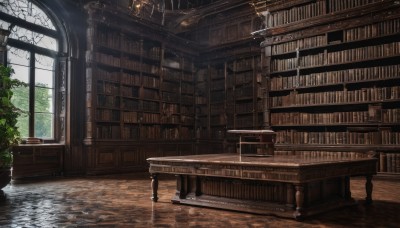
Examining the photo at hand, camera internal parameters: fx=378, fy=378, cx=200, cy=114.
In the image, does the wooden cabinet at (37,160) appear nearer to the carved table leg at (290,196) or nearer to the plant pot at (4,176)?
the plant pot at (4,176)

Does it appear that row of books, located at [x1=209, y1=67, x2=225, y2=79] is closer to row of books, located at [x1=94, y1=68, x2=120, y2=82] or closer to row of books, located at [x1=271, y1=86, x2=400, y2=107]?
row of books, located at [x1=271, y1=86, x2=400, y2=107]

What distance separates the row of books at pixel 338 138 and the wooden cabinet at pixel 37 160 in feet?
15.3

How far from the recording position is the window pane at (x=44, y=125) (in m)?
7.83

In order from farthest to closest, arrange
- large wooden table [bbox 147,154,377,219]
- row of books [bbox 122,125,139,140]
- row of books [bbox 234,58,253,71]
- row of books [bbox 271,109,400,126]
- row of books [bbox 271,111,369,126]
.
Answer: row of books [bbox 234,58,253,71]
row of books [bbox 122,125,139,140]
row of books [bbox 271,111,369,126]
row of books [bbox 271,109,400,126]
large wooden table [bbox 147,154,377,219]

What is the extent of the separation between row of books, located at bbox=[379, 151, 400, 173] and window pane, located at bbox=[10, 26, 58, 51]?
705cm

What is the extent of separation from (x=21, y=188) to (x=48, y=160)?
1.61 meters

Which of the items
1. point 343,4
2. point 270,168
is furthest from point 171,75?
point 270,168

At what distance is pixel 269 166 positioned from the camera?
363cm

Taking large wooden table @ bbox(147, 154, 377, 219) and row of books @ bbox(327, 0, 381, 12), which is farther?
row of books @ bbox(327, 0, 381, 12)

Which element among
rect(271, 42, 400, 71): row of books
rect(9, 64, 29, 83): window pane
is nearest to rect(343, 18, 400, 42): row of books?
rect(271, 42, 400, 71): row of books

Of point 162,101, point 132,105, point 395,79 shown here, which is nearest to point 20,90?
point 132,105

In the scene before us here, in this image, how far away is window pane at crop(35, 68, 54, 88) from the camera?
7.90 metres

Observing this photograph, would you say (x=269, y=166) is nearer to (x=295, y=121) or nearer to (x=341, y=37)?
(x=295, y=121)

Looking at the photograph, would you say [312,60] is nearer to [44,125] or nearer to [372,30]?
[372,30]
